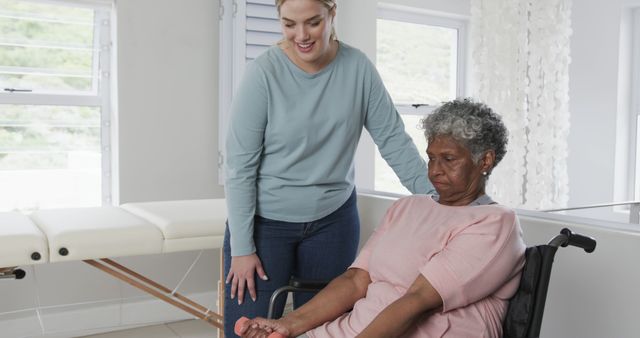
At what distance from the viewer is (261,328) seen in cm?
163

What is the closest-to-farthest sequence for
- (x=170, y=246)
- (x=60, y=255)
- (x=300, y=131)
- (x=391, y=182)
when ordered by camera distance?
(x=300, y=131) → (x=60, y=255) → (x=170, y=246) → (x=391, y=182)

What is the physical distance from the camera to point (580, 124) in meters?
4.82

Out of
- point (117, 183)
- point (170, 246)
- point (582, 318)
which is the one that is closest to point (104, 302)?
point (117, 183)

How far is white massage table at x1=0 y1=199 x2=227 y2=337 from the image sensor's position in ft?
6.95

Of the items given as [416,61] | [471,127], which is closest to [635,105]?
[416,61]

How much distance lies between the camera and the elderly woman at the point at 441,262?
56.6 inches

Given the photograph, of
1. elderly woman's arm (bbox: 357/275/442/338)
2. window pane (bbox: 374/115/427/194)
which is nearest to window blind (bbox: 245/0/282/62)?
window pane (bbox: 374/115/427/194)

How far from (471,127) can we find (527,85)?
289cm

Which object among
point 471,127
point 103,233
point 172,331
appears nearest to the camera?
point 471,127

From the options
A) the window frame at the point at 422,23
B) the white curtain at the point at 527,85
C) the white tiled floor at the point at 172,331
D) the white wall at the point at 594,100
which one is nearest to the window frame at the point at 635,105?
the white wall at the point at 594,100

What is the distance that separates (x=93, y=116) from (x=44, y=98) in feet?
0.82

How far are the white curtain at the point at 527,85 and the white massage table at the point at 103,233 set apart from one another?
7.34 feet

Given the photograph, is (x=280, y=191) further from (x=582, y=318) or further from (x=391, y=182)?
(x=391, y=182)

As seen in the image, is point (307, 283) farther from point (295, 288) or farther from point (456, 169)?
point (456, 169)
